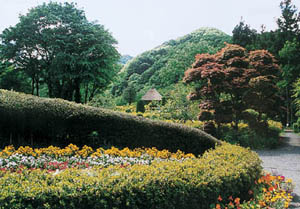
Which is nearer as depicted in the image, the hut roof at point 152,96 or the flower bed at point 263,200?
the flower bed at point 263,200

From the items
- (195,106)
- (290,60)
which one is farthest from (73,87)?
(290,60)

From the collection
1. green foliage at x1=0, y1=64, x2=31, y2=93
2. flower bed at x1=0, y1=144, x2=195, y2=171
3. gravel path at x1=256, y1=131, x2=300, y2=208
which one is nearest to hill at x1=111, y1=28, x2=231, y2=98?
green foliage at x1=0, y1=64, x2=31, y2=93

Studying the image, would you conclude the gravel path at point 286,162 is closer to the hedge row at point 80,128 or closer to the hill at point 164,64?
the hedge row at point 80,128

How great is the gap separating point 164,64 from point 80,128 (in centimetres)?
3517

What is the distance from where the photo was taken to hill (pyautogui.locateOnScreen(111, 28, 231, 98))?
30703mm

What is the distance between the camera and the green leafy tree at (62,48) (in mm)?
18609

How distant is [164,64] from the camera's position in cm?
4116

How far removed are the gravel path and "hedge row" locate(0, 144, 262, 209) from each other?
1704 mm

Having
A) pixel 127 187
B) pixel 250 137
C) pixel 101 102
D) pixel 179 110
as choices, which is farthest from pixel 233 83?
pixel 127 187

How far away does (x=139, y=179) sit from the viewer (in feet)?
10.8

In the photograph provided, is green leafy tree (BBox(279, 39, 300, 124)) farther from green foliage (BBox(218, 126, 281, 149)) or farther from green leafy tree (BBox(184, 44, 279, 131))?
green foliage (BBox(218, 126, 281, 149))

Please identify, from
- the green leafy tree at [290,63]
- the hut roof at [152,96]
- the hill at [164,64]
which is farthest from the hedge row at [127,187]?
the hut roof at [152,96]

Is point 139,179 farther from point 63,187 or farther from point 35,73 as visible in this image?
point 35,73

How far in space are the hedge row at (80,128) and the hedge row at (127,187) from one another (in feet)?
9.43
